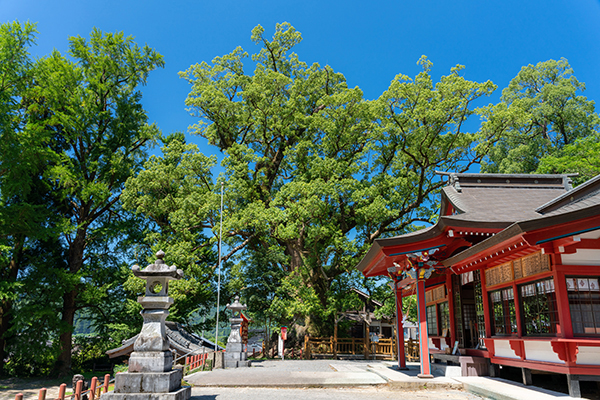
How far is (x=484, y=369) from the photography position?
975 centimetres

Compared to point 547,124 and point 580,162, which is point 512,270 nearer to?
point 580,162

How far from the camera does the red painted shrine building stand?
22.2ft

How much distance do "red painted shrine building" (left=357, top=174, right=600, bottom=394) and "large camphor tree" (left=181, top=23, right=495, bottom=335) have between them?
24.1 ft

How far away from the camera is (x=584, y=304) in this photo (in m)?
7.09

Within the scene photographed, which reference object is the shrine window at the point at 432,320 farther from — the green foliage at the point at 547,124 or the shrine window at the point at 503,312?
the green foliage at the point at 547,124

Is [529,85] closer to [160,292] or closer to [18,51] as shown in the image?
[160,292]

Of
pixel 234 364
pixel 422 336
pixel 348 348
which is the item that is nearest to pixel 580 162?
pixel 348 348

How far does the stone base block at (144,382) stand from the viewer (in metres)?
6.45

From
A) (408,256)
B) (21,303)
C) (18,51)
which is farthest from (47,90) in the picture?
(408,256)

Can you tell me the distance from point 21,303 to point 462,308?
24278mm

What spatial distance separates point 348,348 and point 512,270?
1445 centimetres

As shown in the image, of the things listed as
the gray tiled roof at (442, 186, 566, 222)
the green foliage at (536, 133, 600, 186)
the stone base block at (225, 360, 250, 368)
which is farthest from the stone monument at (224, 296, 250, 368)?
the green foliage at (536, 133, 600, 186)

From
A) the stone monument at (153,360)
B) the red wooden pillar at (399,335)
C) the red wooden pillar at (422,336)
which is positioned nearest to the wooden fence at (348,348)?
the red wooden pillar at (399,335)

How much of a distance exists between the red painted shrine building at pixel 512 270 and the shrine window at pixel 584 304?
0.02 m
